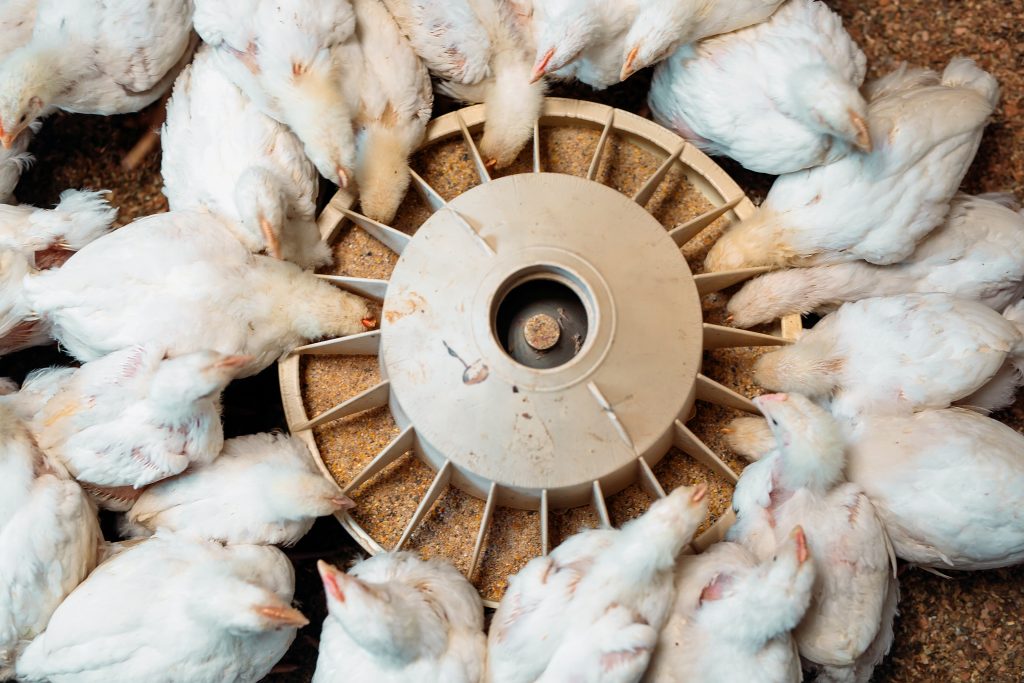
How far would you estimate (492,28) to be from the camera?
6.46ft

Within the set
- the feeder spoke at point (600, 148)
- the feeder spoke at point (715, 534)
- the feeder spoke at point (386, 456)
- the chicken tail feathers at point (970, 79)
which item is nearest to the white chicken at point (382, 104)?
the feeder spoke at point (600, 148)

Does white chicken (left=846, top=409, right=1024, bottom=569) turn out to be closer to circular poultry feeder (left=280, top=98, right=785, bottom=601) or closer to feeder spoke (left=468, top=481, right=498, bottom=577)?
circular poultry feeder (left=280, top=98, right=785, bottom=601)

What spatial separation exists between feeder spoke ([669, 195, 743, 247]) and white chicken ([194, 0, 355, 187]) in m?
0.68

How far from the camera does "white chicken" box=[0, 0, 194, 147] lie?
189cm

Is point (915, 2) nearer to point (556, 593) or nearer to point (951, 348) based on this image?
point (951, 348)

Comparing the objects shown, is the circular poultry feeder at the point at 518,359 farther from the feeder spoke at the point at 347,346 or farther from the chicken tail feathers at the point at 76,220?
the chicken tail feathers at the point at 76,220

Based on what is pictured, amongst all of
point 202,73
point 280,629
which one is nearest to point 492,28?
point 202,73

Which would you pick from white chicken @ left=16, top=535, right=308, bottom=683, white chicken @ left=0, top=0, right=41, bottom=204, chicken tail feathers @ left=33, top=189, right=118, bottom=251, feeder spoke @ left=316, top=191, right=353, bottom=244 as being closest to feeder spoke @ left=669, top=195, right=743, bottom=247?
feeder spoke @ left=316, top=191, right=353, bottom=244

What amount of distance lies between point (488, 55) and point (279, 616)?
3.93 feet

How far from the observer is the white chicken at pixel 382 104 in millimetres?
1898

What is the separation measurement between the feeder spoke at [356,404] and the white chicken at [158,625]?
0.30 metres

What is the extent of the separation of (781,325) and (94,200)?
1.53m

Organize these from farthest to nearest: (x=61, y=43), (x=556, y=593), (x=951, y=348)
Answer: (x=61, y=43)
(x=951, y=348)
(x=556, y=593)

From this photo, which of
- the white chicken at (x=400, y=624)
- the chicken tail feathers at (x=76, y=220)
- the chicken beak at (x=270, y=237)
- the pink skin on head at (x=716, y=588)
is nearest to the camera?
the white chicken at (x=400, y=624)
